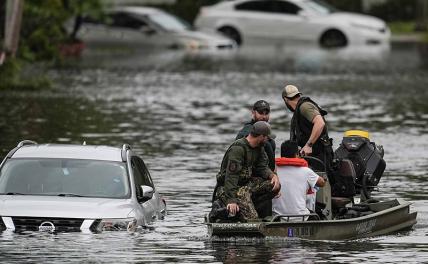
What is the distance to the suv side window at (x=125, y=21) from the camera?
6366 centimetres

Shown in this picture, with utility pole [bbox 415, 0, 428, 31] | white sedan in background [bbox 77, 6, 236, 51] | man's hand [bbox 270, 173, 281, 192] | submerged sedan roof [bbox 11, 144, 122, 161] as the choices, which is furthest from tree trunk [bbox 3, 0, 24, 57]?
utility pole [bbox 415, 0, 428, 31]

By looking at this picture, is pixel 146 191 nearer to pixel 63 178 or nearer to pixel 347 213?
pixel 63 178

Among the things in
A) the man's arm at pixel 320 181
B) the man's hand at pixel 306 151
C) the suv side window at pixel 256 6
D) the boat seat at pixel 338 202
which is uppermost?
the suv side window at pixel 256 6

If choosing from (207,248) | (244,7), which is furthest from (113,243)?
(244,7)

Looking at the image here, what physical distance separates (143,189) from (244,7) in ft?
158

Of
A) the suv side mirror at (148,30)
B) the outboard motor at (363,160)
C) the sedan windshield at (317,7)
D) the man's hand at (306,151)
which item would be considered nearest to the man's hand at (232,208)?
the man's hand at (306,151)

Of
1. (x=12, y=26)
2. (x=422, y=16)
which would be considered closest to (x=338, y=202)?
(x=12, y=26)

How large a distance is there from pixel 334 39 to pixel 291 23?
71.8 inches

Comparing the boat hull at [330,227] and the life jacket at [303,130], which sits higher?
the life jacket at [303,130]

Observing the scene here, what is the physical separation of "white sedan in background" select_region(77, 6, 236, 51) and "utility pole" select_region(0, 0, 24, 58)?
2019 cm

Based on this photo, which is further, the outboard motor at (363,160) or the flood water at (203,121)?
the outboard motor at (363,160)

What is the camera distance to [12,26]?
4019 cm

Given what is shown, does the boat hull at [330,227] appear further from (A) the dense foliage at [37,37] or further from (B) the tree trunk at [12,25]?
(A) the dense foliage at [37,37]

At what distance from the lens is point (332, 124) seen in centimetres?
3462
